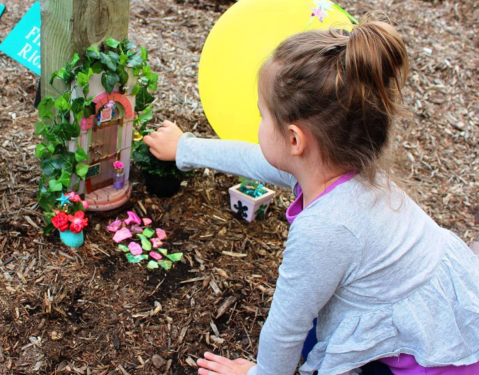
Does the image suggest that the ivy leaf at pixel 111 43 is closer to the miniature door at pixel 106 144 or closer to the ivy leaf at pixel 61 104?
the miniature door at pixel 106 144

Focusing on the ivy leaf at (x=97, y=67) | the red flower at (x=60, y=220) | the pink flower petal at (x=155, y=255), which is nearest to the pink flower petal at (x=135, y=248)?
the pink flower petal at (x=155, y=255)

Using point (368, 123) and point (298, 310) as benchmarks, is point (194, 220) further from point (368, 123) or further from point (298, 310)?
point (368, 123)

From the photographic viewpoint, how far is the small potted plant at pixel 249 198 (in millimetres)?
2381

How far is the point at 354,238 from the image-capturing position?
128 cm

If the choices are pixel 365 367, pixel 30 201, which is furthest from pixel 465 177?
pixel 30 201

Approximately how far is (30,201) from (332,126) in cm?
157

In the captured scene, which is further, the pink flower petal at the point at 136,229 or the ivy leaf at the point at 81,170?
the pink flower petal at the point at 136,229

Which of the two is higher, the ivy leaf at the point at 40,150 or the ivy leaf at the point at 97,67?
the ivy leaf at the point at 97,67

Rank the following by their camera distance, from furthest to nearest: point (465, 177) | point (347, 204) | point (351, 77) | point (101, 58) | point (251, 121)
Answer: point (465, 177) < point (251, 121) < point (101, 58) < point (347, 204) < point (351, 77)

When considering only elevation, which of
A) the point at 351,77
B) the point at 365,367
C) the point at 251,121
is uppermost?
the point at 351,77

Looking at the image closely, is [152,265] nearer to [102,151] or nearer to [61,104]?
[102,151]

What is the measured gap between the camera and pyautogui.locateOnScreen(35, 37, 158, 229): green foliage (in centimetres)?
187

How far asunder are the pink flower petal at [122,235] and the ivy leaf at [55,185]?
353mm

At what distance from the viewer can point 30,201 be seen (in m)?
2.26
